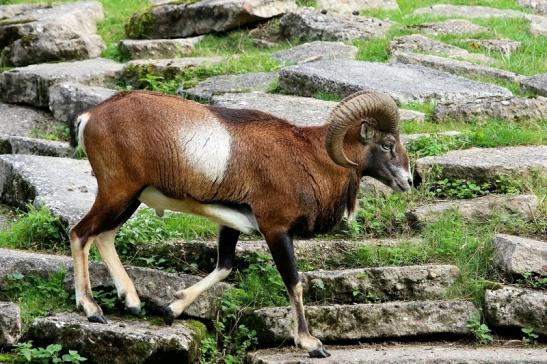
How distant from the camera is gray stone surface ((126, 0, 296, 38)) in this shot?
52.5ft

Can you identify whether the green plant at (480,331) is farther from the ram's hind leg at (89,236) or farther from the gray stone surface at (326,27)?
the gray stone surface at (326,27)

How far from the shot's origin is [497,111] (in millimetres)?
12688

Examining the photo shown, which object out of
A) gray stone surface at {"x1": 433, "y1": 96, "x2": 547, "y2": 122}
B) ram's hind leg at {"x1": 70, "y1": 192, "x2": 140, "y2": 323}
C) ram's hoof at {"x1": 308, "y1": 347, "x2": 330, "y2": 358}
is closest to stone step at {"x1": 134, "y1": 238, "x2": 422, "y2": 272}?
ram's hind leg at {"x1": 70, "y1": 192, "x2": 140, "y2": 323}

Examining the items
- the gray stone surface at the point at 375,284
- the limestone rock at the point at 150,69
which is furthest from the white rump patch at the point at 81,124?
the limestone rock at the point at 150,69

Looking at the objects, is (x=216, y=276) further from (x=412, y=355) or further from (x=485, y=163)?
(x=485, y=163)

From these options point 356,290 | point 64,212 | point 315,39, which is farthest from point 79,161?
point 315,39

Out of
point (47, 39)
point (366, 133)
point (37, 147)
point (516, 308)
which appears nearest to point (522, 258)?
point (516, 308)

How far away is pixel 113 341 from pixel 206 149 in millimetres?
1606

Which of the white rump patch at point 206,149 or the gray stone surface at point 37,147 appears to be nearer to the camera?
the white rump patch at point 206,149

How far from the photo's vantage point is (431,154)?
11.5m

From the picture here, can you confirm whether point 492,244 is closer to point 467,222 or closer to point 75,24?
point 467,222

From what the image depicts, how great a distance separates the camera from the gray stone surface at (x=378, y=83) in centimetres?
1308

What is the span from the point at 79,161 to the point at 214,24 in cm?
476

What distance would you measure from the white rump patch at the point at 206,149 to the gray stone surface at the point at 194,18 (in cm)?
728
